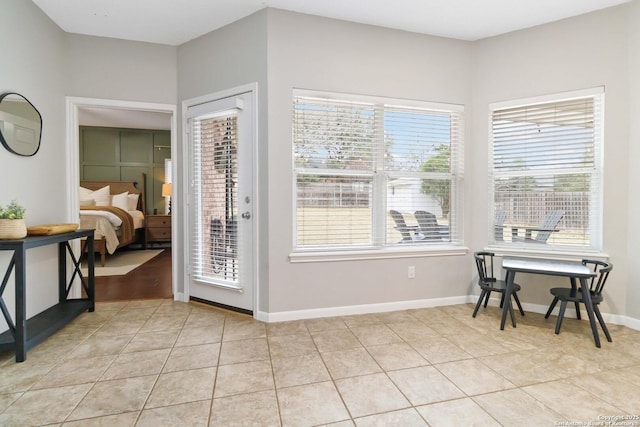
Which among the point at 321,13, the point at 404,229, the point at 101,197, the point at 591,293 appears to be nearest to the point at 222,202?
the point at 404,229

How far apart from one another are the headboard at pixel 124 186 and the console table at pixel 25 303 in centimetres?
374

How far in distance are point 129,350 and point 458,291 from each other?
3.01 meters

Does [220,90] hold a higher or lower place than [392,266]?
higher

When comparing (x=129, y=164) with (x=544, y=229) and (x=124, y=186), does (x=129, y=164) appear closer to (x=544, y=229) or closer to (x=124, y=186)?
(x=124, y=186)

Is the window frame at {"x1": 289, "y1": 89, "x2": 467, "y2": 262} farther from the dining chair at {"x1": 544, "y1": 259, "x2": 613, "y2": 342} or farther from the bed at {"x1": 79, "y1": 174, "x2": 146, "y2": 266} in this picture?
the bed at {"x1": 79, "y1": 174, "x2": 146, "y2": 266}

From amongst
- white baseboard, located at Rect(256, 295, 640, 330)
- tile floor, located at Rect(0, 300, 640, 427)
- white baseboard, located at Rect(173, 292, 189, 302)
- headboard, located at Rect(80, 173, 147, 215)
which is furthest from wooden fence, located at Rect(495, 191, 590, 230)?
headboard, located at Rect(80, 173, 147, 215)

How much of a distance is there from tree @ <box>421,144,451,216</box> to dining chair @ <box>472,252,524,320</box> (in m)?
0.58

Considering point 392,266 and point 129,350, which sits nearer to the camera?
point 129,350

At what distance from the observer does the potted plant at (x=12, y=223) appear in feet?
6.91

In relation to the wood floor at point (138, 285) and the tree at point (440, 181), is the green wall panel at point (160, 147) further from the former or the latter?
the tree at point (440, 181)

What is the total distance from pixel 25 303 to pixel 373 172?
2905 mm

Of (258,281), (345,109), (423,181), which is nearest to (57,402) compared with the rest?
(258,281)

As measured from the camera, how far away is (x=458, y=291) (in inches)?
130

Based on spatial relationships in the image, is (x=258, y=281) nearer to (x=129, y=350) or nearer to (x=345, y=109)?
(x=129, y=350)
